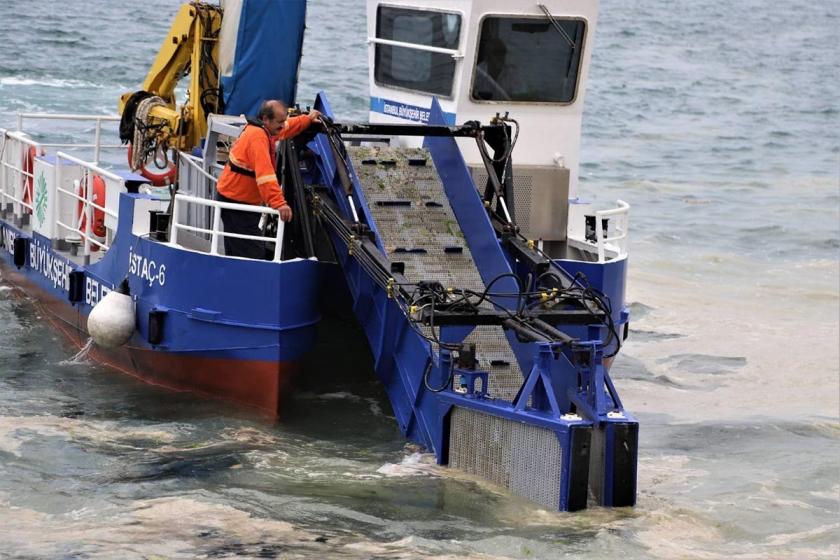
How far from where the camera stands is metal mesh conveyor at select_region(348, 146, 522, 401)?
32.3 ft

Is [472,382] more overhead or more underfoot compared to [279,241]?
more underfoot

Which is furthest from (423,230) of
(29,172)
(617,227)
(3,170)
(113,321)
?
(3,170)

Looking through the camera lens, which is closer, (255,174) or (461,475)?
(461,475)

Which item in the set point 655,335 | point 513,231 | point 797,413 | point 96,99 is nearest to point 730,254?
point 655,335

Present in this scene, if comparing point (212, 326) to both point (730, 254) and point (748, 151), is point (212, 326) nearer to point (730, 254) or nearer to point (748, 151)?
point (730, 254)

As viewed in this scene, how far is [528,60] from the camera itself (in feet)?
39.6

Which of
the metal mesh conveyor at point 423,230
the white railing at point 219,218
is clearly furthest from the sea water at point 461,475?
the white railing at point 219,218

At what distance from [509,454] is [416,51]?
175 inches

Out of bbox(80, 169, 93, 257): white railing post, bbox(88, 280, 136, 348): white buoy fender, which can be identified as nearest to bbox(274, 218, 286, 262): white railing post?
bbox(88, 280, 136, 348): white buoy fender

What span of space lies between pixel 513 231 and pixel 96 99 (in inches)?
728

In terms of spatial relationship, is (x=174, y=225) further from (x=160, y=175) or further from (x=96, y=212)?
(x=96, y=212)

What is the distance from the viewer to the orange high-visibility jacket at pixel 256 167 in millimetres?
10227

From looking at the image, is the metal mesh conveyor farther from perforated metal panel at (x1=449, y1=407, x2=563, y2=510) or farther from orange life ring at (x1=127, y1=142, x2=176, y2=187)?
orange life ring at (x1=127, y1=142, x2=176, y2=187)

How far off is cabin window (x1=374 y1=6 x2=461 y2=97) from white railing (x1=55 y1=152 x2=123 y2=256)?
2.49 metres
